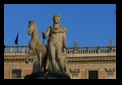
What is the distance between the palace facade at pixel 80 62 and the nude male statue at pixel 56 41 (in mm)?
37525

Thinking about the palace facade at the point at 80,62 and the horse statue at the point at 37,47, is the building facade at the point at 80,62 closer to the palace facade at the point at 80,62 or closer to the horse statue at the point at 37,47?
the palace facade at the point at 80,62

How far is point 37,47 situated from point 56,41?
0.80 m

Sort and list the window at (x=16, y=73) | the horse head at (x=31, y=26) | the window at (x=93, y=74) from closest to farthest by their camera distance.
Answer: the horse head at (x=31, y=26), the window at (x=93, y=74), the window at (x=16, y=73)

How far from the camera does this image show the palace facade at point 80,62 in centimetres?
6272

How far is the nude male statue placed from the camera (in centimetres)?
2458

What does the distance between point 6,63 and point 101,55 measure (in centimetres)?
990

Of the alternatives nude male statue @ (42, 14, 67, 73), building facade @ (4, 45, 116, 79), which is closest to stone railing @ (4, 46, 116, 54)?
building facade @ (4, 45, 116, 79)

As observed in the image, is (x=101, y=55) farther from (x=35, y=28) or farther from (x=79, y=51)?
(x=35, y=28)

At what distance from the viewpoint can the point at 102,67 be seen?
63188 mm

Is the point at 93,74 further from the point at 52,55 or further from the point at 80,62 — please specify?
the point at 52,55

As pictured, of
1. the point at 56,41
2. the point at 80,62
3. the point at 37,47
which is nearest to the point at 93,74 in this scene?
the point at 80,62

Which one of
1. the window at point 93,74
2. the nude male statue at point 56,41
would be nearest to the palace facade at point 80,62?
the window at point 93,74

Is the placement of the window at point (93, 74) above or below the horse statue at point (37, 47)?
below
